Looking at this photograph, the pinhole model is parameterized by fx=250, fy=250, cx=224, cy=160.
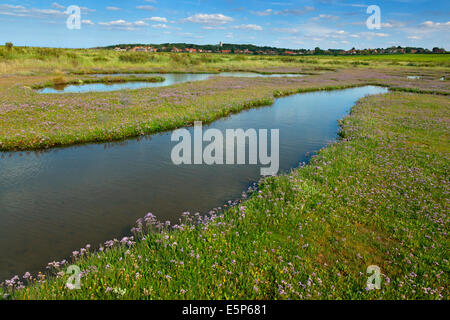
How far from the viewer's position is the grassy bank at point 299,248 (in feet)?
17.3

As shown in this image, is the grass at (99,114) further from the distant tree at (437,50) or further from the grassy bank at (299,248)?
the distant tree at (437,50)

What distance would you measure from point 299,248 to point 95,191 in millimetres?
8246

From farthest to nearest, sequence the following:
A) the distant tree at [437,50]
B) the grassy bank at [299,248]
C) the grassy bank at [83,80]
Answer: the distant tree at [437,50] < the grassy bank at [83,80] < the grassy bank at [299,248]

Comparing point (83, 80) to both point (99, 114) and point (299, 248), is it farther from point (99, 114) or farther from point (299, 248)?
point (299, 248)

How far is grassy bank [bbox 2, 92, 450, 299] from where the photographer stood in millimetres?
5262

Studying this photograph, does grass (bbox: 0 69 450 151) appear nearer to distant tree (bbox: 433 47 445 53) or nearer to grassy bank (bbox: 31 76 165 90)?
grassy bank (bbox: 31 76 165 90)

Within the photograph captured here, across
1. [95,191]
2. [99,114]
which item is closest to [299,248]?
[95,191]

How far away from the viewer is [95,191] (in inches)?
406

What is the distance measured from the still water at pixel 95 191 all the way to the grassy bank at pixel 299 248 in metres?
1.00

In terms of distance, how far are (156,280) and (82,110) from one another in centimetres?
2096

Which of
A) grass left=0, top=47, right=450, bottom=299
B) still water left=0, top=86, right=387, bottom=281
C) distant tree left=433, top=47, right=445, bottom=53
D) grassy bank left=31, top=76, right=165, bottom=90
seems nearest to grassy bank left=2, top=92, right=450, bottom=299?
grass left=0, top=47, right=450, bottom=299

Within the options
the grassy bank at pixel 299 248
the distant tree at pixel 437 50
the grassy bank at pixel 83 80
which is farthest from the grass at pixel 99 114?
the distant tree at pixel 437 50
